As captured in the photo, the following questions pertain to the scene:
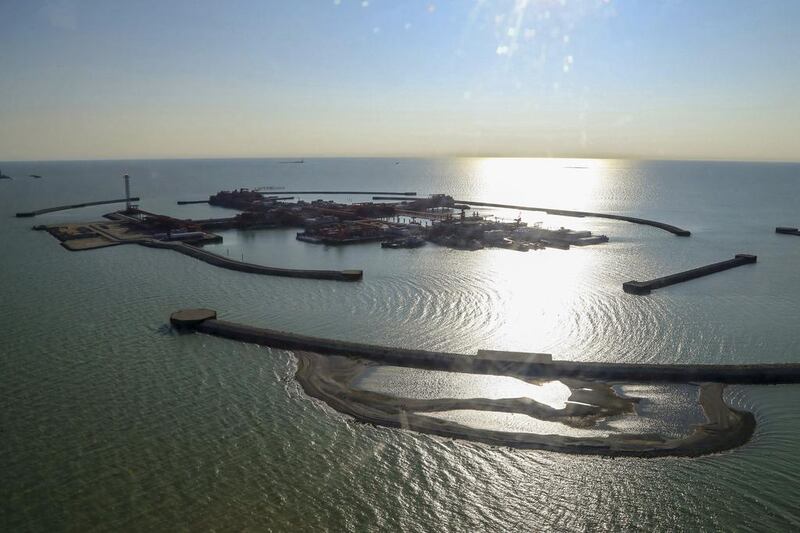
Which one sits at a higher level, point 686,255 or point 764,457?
point 686,255

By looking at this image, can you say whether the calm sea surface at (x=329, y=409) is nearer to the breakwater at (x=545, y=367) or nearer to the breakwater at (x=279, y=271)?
the breakwater at (x=545, y=367)

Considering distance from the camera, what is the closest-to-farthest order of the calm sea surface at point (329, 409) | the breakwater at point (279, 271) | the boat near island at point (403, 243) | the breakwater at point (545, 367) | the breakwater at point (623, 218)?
the calm sea surface at point (329, 409) → the breakwater at point (545, 367) → the breakwater at point (279, 271) → the boat near island at point (403, 243) → the breakwater at point (623, 218)

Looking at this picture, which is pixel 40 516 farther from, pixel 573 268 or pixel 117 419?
pixel 573 268

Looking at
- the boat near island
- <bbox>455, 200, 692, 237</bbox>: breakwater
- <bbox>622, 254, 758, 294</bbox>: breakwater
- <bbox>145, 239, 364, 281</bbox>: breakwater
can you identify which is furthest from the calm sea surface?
<bbox>455, 200, 692, 237</bbox>: breakwater

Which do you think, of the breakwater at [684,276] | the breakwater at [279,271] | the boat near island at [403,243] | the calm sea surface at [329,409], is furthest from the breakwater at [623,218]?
the breakwater at [279,271]

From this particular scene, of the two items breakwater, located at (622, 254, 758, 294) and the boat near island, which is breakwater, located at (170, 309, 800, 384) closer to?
breakwater, located at (622, 254, 758, 294)

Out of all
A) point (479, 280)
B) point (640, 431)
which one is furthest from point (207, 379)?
point (479, 280)
